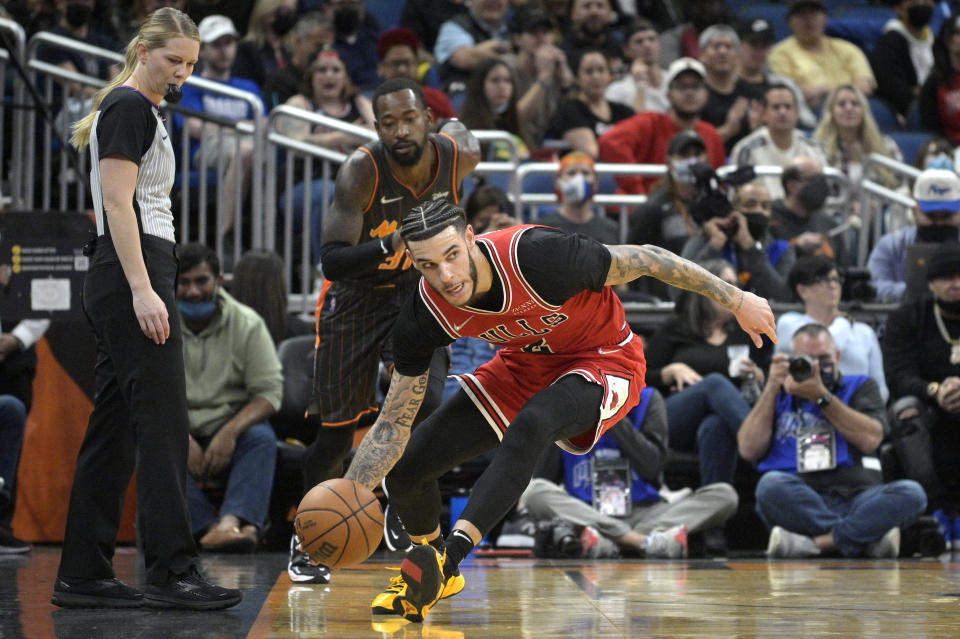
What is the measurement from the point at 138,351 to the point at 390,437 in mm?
1005

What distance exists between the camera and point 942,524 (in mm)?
8609

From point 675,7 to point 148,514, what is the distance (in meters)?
10.7

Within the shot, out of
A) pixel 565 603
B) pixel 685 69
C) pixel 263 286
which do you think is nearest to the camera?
pixel 565 603

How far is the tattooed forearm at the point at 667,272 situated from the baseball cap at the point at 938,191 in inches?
192

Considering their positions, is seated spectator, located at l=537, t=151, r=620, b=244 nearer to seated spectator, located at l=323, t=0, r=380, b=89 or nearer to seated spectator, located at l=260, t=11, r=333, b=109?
seated spectator, located at l=260, t=11, r=333, b=109

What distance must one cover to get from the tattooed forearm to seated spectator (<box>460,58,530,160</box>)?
5.79 meters

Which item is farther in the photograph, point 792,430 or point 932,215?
point 932,215

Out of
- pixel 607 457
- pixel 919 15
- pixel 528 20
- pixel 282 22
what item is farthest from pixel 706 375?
pixel 919 15

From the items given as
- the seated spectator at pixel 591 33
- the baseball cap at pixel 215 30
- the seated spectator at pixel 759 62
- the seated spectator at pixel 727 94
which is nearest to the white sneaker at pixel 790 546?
the seated spectator at pixel 727 94

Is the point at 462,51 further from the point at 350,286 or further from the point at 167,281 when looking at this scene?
the point at 167,281

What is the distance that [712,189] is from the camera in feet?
31.1

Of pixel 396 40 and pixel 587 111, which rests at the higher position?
pixel 396 40

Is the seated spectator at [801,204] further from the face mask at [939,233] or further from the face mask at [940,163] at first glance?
the face mask at [940,163]

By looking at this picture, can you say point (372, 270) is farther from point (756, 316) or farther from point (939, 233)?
point (939, 233)
